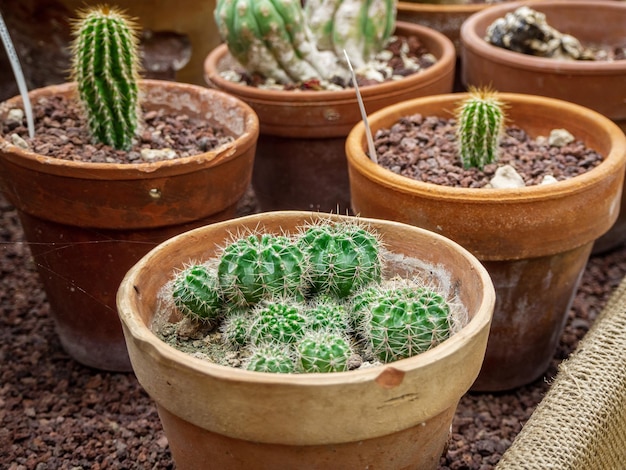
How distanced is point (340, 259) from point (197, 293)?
0.84ft

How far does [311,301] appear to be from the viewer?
1.42 meters

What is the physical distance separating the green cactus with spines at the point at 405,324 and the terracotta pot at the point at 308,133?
42.3 inches

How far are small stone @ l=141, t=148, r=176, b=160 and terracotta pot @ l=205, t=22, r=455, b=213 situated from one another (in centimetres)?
40

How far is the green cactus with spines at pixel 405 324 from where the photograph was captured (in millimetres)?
1275

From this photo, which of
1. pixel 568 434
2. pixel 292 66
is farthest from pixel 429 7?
Result: pixel 568 434

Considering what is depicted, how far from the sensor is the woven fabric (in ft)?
4.54

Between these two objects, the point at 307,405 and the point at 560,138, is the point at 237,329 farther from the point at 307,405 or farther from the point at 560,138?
the point at 560,138

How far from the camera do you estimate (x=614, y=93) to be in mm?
2389

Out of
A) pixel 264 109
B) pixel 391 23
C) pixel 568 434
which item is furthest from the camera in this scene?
pixel 391 23

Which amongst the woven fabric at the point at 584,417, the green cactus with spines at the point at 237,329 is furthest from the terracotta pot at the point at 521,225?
the green cactus with spines at the point at 237,329

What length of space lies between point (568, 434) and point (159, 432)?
0.95 metres

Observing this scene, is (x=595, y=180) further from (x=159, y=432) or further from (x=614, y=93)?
(x=159, y=432)

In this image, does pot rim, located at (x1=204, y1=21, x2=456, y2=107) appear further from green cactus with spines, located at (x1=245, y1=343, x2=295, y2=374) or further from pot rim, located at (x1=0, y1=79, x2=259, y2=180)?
green cactus with spines, located at (x1=245, y1=343, x2=295, y2=374)

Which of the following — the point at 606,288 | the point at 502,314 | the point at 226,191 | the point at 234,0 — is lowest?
the point at 606,288
